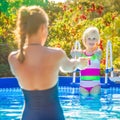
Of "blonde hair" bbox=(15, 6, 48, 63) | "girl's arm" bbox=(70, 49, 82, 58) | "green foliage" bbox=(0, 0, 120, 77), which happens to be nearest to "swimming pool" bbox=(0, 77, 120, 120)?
"girl's arm" bbox=(70, 49, 82, 58)

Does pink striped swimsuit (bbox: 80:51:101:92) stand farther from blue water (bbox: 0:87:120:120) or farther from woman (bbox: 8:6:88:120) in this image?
woman (bbox: 8:6:88:120)

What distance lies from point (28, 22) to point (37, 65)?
298 millimetres

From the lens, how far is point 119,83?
9500 mm

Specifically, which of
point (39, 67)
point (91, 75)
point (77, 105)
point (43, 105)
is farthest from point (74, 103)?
point (39, 67)

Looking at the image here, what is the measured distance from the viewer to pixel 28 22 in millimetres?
3008

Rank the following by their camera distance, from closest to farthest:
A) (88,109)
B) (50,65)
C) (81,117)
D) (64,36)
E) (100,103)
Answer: (50,65), (81,117), (88,109), (100,103), (64,36)

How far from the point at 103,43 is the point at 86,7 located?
358 cm

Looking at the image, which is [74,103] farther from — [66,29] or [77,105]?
[66,29]

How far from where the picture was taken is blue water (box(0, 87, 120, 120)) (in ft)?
21.7

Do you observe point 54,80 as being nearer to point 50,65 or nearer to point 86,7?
point 50,65

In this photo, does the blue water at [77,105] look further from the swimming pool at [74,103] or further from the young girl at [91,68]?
the young girl at [91,68]

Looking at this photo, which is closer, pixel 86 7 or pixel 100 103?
pixel 100 103

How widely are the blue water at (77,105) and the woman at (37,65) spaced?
3.32 meters

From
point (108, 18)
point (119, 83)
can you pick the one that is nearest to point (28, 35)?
point (119, 83)
